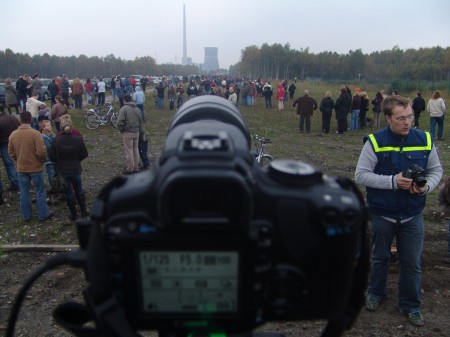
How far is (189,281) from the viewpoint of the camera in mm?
1333

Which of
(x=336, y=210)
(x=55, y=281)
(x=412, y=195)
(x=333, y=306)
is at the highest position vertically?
(x=336, y=210)

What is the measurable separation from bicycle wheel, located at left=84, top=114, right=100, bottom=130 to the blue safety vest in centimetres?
1617

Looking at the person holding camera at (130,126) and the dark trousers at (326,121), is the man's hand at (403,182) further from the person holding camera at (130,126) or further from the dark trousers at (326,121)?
the dark trousers at (326,121)

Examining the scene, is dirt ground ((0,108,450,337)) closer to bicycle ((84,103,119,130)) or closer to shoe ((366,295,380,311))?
shoe ((366,295,380,311))

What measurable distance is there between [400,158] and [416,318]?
5.46 feet

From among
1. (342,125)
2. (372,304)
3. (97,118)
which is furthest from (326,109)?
(372,304)

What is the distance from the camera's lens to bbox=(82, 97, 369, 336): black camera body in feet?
4.00

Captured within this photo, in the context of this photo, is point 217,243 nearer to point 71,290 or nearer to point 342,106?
point 71,290

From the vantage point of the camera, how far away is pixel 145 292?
1.33 metres

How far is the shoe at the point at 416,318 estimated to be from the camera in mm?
4398

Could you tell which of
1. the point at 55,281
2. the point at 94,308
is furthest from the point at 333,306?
the point at 55,281

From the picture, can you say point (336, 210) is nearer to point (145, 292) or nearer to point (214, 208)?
point (214, 208)

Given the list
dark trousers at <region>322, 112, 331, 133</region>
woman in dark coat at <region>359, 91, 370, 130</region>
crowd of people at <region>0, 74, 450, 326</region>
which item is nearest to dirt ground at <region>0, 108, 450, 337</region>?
crowd of people at <region>0, 74, 450, 326</region>

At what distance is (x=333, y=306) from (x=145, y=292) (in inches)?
22.8
